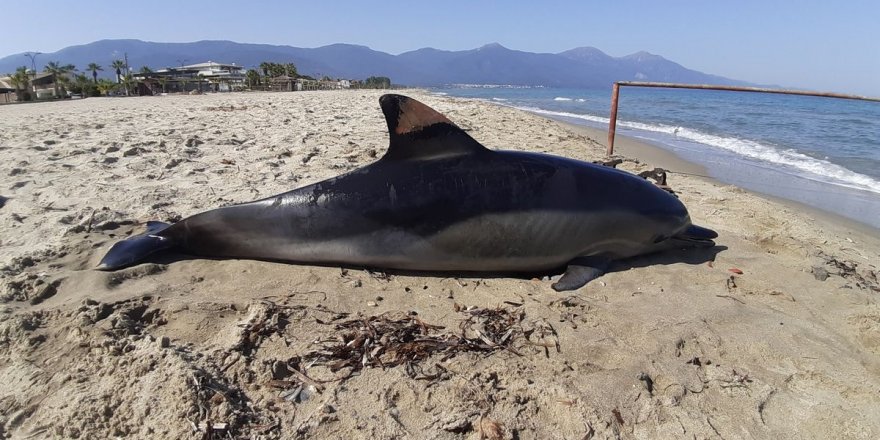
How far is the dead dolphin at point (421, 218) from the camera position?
13.4ft

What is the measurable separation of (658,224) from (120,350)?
14.3ft

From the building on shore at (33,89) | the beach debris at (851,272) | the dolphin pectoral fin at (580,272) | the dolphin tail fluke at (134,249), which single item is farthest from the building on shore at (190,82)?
the beach debris at (851,272)

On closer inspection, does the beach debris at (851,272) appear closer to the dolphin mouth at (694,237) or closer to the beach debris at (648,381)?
the dolphin mouth at (694,237)

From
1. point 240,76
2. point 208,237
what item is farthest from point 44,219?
point 240,76

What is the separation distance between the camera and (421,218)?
4.09 metres

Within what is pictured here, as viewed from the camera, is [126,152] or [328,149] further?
[328,149]

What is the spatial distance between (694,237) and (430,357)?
337 cm

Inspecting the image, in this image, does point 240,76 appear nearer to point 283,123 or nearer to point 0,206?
point 283,123

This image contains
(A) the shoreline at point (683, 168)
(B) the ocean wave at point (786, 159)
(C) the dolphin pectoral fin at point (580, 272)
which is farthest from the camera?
(B) the ocean wave at point (786, 159)

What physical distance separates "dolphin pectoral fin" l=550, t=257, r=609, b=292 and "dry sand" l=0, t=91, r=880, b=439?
9 cm

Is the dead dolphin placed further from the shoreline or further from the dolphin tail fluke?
the shoreline

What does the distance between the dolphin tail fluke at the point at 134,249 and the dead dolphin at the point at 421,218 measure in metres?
0.01

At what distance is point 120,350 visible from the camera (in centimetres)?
278

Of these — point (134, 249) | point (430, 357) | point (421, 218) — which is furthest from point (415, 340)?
point (134, 249)
